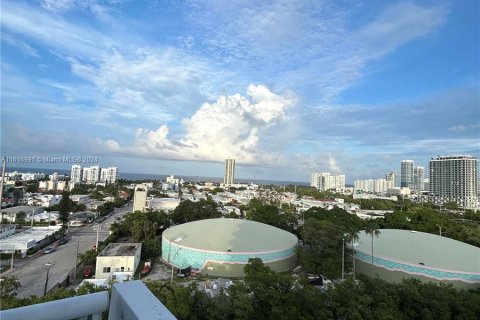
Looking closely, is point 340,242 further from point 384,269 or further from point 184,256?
point 184,256

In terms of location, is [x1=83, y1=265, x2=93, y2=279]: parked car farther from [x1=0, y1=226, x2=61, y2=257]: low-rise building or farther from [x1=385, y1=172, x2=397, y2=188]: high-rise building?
[x1=385, y1=172, x2=397, y2=188]: high-rise building

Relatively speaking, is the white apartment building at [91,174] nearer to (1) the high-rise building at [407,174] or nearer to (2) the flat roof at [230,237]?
(2) the flat roof at [230,237]

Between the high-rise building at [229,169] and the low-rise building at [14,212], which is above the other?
the high-rise building at [229,169]

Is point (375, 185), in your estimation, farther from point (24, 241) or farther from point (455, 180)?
point (24, 241)

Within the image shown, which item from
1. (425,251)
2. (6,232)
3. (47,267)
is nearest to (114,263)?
(47,267)

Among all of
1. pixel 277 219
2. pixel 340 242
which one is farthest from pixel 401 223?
pixel 340 242

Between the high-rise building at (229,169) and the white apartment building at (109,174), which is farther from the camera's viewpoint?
the high-rise building at (229,169)

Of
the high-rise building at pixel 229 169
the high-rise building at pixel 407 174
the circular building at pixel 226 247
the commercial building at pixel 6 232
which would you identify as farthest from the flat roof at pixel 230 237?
the high-rise building at pixel 407 174

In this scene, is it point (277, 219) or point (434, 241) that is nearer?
point (434, 241)
